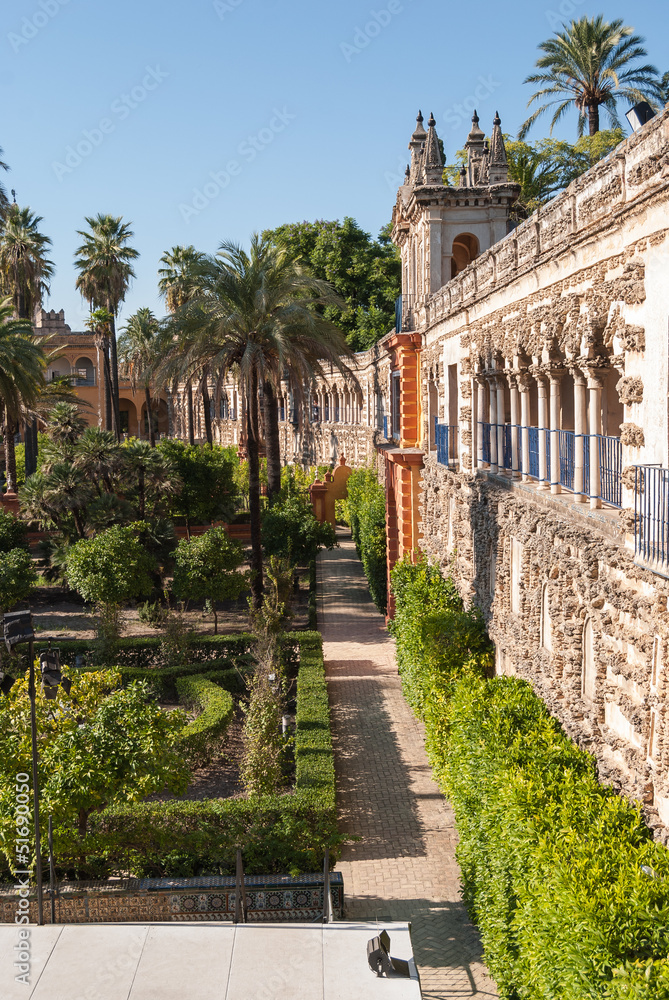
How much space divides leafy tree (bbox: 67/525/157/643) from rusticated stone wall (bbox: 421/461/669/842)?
33.0ft

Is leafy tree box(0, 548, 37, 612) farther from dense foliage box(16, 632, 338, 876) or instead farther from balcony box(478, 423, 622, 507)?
balcony box(478, 423, 622, 507)

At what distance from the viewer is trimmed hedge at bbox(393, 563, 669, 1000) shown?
21.0 feet

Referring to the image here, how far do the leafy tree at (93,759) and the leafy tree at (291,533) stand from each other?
16356 mm

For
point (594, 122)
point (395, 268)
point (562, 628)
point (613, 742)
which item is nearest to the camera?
point (613, 742)

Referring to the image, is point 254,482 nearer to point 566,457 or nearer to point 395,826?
Answer: point 395,826

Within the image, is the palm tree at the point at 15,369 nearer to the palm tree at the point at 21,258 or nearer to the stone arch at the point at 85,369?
the palm tree at the point at 21,258

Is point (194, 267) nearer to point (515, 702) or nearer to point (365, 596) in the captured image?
point (365, 596)

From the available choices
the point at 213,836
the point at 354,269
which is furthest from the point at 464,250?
the point at 354,269

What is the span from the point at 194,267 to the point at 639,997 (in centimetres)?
2035

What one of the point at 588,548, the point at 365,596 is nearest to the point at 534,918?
the point at 588,548

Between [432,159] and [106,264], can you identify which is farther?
[106,264]

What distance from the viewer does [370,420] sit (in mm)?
39906

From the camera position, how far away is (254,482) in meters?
23.7

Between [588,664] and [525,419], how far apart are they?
4.51 meters
